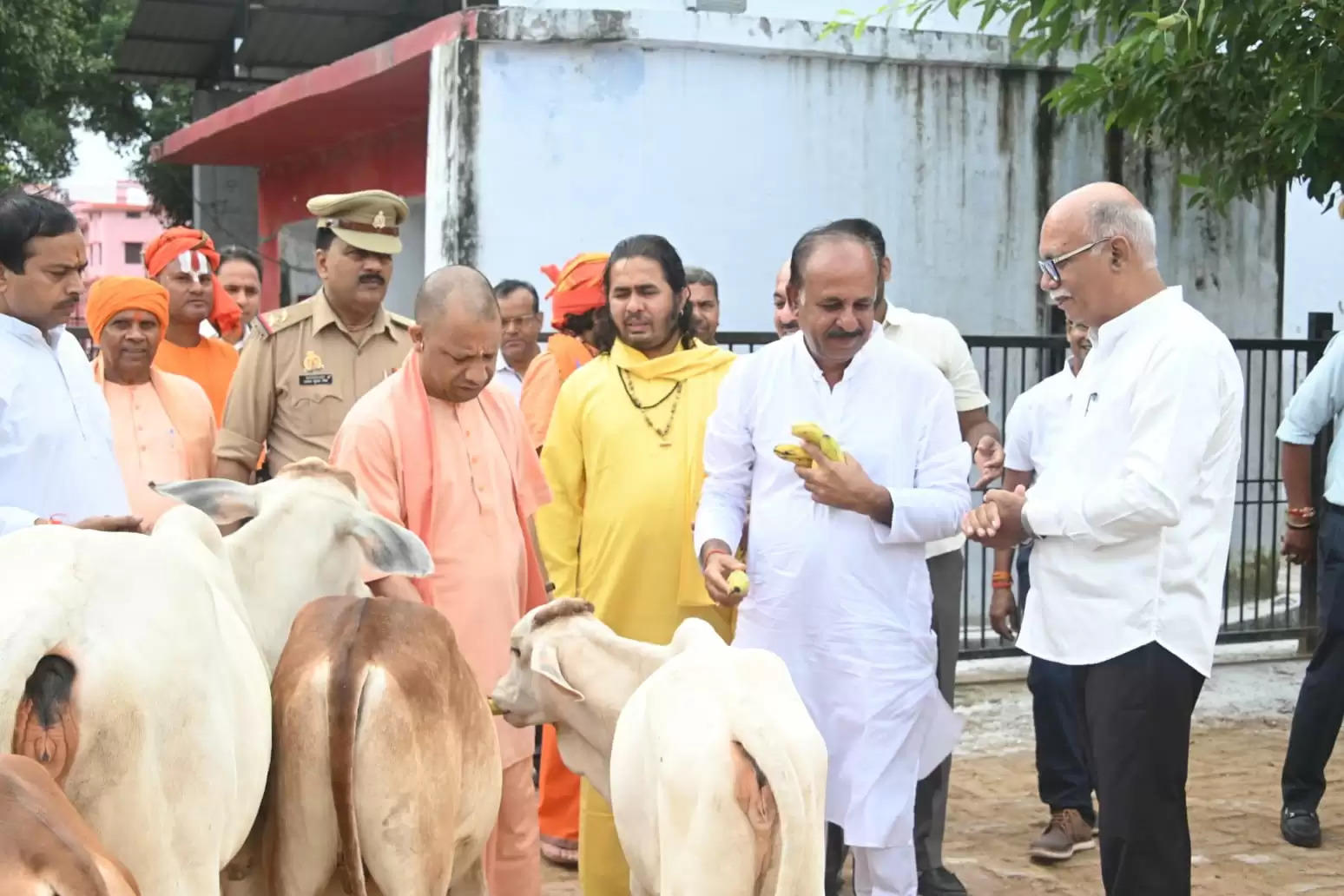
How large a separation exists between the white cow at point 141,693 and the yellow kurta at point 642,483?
1.85m

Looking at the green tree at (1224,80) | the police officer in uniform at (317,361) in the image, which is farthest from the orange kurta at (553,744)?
the green tree at (1224,80)

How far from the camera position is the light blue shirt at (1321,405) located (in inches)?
259

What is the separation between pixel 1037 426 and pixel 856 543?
1.14 meters

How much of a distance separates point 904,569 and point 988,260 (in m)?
6.40

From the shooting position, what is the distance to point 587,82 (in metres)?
9.39

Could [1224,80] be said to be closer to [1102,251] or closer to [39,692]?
[1102,251]

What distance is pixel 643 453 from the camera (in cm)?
522

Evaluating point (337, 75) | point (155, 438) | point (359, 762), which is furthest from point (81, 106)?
point (359, 762)

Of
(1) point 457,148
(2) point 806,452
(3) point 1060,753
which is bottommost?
(3) point 1060,753

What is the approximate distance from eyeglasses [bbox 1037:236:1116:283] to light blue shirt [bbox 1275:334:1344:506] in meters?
2.73

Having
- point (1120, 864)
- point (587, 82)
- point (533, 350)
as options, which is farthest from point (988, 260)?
point (1120, 864)

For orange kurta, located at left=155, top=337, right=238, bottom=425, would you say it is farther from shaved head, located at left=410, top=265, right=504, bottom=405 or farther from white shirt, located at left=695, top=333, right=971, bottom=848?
white shirt, located at left=695, top=333, right=971, bottom=848

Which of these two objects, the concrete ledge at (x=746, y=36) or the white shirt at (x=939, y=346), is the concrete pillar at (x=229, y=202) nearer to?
the concrete ledge at (x=746, y=36)

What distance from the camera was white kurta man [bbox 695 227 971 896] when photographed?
4.36 meters
